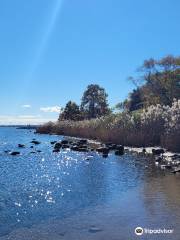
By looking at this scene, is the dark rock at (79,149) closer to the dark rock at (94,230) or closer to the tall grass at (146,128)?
the tall grass at (146,128)

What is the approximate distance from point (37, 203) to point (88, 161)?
1928 cm

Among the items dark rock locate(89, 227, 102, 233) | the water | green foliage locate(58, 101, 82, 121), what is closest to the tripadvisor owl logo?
the water

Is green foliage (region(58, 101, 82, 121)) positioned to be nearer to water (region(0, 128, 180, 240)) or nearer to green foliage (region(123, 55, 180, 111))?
green foliage (region(123, 55, 180, 111))

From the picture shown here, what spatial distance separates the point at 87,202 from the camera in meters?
18.8

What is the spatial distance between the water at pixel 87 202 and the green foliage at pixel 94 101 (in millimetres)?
Result: 82713

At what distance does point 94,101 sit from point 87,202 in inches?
3828

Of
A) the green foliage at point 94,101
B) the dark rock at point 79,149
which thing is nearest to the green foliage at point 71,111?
the green foliage at point 94,101

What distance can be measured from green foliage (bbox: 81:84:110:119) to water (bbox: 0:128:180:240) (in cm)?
8271

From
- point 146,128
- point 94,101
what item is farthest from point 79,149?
point 94,101

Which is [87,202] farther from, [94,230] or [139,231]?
[139,231]

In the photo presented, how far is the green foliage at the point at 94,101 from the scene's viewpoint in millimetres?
114125

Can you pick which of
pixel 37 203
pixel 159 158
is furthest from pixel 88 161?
pixel 37 203

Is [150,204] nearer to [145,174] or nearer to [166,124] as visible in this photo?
[145,174]

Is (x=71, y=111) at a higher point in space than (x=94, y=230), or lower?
higher
